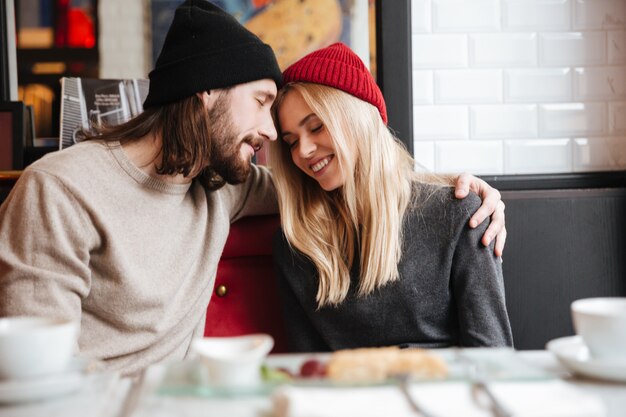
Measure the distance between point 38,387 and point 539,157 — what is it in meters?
2.00

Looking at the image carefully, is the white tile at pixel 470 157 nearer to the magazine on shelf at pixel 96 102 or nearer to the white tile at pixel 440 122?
the white tile at pixel 440 122

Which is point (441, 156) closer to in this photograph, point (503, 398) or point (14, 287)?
point (14, 287)

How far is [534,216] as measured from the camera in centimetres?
216

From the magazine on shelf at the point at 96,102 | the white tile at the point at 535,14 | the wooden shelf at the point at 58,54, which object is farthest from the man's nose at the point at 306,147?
the white tile at the point at 535,14

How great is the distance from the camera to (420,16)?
2.32 metres

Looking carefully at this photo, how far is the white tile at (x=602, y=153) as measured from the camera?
2369 mm

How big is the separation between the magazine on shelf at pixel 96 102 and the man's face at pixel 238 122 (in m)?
0.51

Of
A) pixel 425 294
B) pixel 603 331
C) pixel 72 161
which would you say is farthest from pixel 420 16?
pixel 603 331

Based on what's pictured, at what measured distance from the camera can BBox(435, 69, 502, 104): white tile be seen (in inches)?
92.3

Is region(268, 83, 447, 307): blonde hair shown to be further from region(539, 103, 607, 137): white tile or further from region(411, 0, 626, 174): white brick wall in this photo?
region(539, 103, 607, 137): white tile

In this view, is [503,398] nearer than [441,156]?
Yes

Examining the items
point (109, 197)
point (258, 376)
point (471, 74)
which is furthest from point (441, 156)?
point (258, 376)

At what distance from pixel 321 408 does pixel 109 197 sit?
98cm

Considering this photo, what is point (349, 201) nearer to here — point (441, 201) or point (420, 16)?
point (441, 201)
